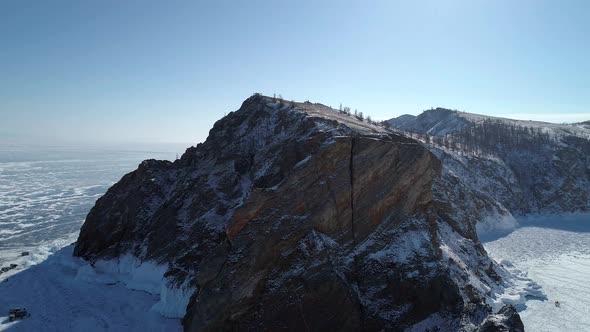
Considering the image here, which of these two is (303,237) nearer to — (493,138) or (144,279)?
(144,279)

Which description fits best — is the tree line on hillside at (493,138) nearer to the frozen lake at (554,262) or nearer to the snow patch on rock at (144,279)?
the frozen lake at (554,262)

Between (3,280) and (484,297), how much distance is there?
123ft

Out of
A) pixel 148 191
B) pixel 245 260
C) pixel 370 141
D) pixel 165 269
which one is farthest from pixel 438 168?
pixel 148 191

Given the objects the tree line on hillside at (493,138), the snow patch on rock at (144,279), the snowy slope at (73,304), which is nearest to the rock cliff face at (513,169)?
the tree line on hillside at (493,138)

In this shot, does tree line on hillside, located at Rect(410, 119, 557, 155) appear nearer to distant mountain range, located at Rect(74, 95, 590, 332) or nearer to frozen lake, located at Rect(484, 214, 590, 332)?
frozen lake, located at Rect(484, 214, 590, 332)

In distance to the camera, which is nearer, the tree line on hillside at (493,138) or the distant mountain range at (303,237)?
the distant mountain range at (303,237)

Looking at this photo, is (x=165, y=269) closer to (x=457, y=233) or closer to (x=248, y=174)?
(x=248, y=174)

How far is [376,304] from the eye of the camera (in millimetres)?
21766

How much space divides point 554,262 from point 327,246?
91.8 feet

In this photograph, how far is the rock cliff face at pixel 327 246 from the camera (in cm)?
2077

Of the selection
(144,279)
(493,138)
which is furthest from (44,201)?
(493,138)

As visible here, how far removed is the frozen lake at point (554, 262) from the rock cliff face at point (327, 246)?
141 inches

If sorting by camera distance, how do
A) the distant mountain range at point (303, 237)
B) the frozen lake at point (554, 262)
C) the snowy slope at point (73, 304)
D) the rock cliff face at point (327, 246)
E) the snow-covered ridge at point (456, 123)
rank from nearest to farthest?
the rock cliff face at point (327, 246)
the distant mountain range at point (303, 237)
the snowy slope at point (73, 304)
the frozen lake at point (554, 262)
the snow-covered ridge at point (456, 123)

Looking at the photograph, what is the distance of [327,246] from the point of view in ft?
Answer: 73.0
